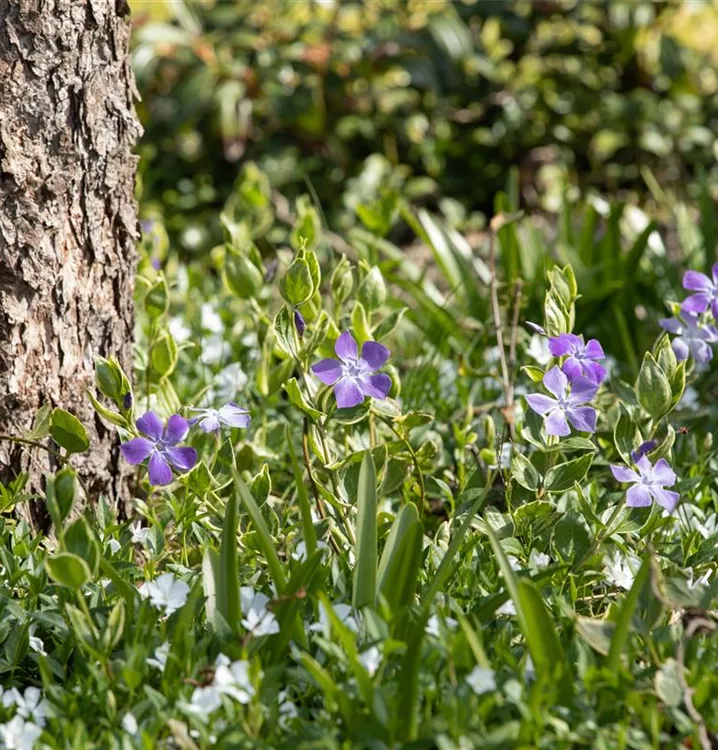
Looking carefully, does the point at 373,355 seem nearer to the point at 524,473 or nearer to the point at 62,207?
the point at 524,473

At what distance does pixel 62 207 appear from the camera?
6.15 feet

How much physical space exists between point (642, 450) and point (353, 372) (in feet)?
1.58

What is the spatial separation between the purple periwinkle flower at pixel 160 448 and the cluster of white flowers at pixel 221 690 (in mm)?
377

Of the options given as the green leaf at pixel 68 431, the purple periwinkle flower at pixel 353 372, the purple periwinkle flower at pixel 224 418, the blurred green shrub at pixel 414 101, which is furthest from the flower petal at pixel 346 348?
the blurred green shrub at pixel 414 101

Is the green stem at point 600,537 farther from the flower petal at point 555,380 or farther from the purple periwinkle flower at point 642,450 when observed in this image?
the flower petal at point 555,380

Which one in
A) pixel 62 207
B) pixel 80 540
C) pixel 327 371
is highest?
pixel 62 207

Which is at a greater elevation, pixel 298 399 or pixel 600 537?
pixel 298 399

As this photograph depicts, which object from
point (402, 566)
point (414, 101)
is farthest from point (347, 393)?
point (414, 101)

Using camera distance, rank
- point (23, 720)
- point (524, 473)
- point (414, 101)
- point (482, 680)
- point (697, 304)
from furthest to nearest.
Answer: point (414, 101) < point (697, 304) < point (524, 473) < point (23, 720) < point (482, 680)

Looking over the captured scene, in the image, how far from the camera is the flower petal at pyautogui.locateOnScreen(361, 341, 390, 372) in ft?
5.65

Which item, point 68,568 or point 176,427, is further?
point 176,427

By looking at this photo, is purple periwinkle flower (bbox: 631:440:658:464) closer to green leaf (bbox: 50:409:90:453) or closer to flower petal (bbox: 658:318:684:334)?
flower petal (bbox: 658:318:684:334)

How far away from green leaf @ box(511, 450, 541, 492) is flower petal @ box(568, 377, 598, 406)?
137mm

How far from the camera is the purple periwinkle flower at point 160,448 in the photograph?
5.52ft
